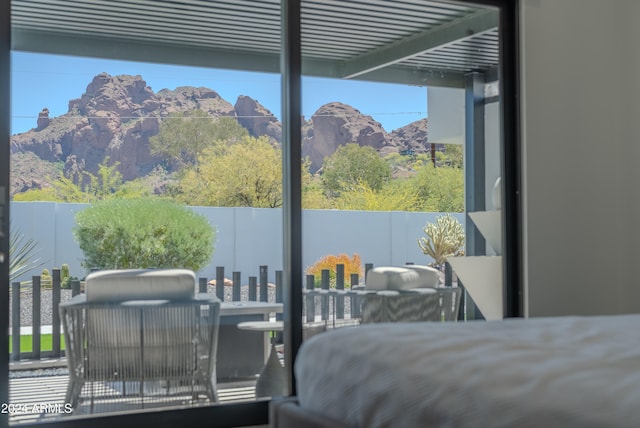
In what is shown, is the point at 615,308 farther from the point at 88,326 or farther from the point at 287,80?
the point at 88,326

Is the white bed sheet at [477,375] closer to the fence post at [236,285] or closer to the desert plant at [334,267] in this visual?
the fence post at [236,285]

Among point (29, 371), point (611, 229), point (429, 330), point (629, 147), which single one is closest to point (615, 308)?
point (611, 229)

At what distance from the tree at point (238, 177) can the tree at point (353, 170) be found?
0.27 metres

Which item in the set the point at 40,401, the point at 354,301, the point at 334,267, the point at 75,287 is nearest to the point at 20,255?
the point at 75,287

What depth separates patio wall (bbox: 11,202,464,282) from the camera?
11.8 feet

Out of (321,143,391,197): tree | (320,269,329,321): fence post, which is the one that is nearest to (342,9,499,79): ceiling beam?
(321,143,391,197): tree

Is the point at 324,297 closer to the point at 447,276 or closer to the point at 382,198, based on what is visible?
the point at 382,198

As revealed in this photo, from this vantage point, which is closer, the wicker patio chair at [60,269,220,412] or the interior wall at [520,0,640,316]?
the wicker patio chair at [60,269,220,412]

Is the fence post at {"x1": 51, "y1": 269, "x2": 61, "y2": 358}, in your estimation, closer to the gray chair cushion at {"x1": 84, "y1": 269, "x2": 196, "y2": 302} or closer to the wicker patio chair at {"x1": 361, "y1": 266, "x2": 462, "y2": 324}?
the gray chair cushion at {"x1": 84, "y1": 269, "x2": 196, "y2": 302}

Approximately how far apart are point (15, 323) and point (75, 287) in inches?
11.6

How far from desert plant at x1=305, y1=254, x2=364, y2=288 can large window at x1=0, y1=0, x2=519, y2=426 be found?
0.4 inches

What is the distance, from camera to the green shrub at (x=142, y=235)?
3682mm

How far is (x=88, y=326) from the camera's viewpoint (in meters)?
3.67

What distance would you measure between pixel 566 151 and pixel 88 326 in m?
2.87
